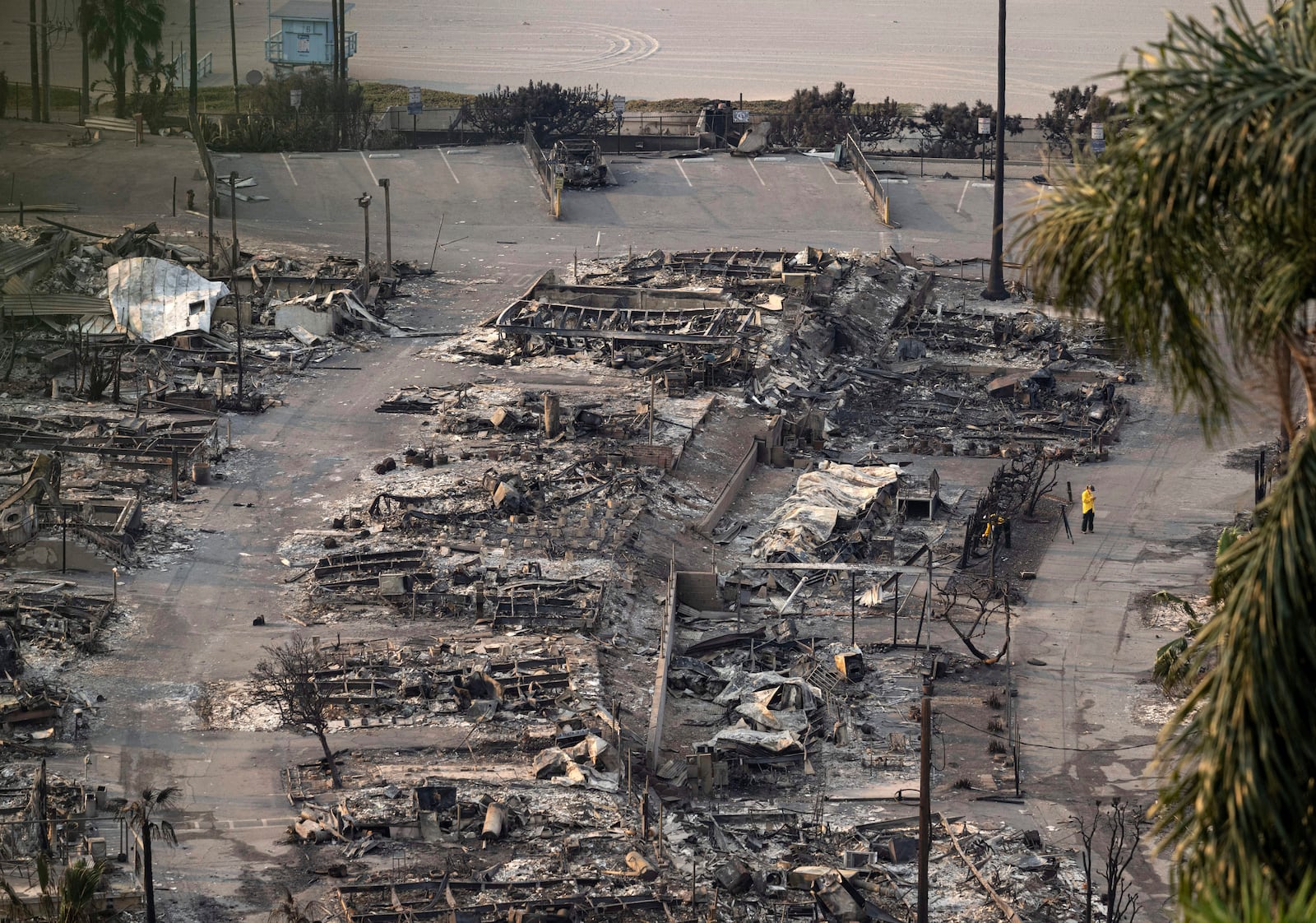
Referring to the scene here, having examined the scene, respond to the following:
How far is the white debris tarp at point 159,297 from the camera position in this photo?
4512 cm

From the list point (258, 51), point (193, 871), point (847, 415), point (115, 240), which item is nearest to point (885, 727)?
point (193, 871)

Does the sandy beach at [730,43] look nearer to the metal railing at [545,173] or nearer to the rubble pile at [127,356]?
the metal railing at [545,173]

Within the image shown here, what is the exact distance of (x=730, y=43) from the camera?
4966 inches

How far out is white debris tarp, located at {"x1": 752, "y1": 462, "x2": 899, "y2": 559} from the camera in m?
34.7

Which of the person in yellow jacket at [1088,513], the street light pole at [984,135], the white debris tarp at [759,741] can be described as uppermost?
the street light pole at [984,135]

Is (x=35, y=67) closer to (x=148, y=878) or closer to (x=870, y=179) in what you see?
(x=870, y=179)

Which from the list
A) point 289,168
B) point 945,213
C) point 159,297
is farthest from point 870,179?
point 159,297

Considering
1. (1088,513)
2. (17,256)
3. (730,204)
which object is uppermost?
(730,204)

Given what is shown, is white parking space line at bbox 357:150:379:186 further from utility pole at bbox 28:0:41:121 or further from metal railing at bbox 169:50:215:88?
metal railing at bbox 169:50:215:88

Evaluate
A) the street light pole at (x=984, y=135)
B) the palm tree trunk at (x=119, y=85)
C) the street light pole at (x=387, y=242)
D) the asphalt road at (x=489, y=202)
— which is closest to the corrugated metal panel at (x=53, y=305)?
the street light pole at (x=387, y=242)

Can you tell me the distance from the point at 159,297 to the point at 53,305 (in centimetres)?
249

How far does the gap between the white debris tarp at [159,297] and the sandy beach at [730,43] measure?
4168cm

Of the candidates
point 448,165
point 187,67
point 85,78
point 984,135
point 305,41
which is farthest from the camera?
point 187,67

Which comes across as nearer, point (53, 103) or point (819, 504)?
point (819, 504)
